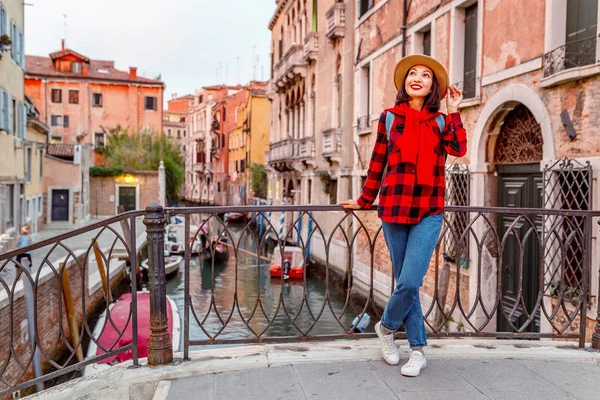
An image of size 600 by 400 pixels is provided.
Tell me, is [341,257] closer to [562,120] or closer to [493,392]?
[562,120]

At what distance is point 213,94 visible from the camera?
2297 inches

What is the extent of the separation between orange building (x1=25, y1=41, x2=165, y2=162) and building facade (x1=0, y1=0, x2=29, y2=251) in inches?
727

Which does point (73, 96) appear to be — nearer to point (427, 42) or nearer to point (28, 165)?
point (28, 165)

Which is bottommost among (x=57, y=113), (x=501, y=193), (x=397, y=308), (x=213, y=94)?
(x=397, y=308)

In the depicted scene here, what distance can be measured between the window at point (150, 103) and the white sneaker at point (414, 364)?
123ft

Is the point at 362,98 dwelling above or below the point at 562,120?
above

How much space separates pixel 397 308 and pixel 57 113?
124 ft

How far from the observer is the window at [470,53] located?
9.16m

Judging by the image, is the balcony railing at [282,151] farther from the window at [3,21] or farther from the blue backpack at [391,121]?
the blue backpack at [391,121]

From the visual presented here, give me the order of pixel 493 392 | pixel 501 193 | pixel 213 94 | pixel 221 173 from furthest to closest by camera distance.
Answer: pixel 213 94 → pixel 221 173 → pixel 501 193 → pixel 493 392

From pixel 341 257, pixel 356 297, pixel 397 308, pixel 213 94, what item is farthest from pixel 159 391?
pixel 213 94

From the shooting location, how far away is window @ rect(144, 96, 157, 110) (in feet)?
124

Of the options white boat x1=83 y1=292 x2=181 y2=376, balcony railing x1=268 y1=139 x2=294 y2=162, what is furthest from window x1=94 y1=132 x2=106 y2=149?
white boat x1=83 y1=292 x2=181 y2=376

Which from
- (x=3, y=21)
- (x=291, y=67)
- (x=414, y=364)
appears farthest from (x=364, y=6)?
(x=414, y=364)
